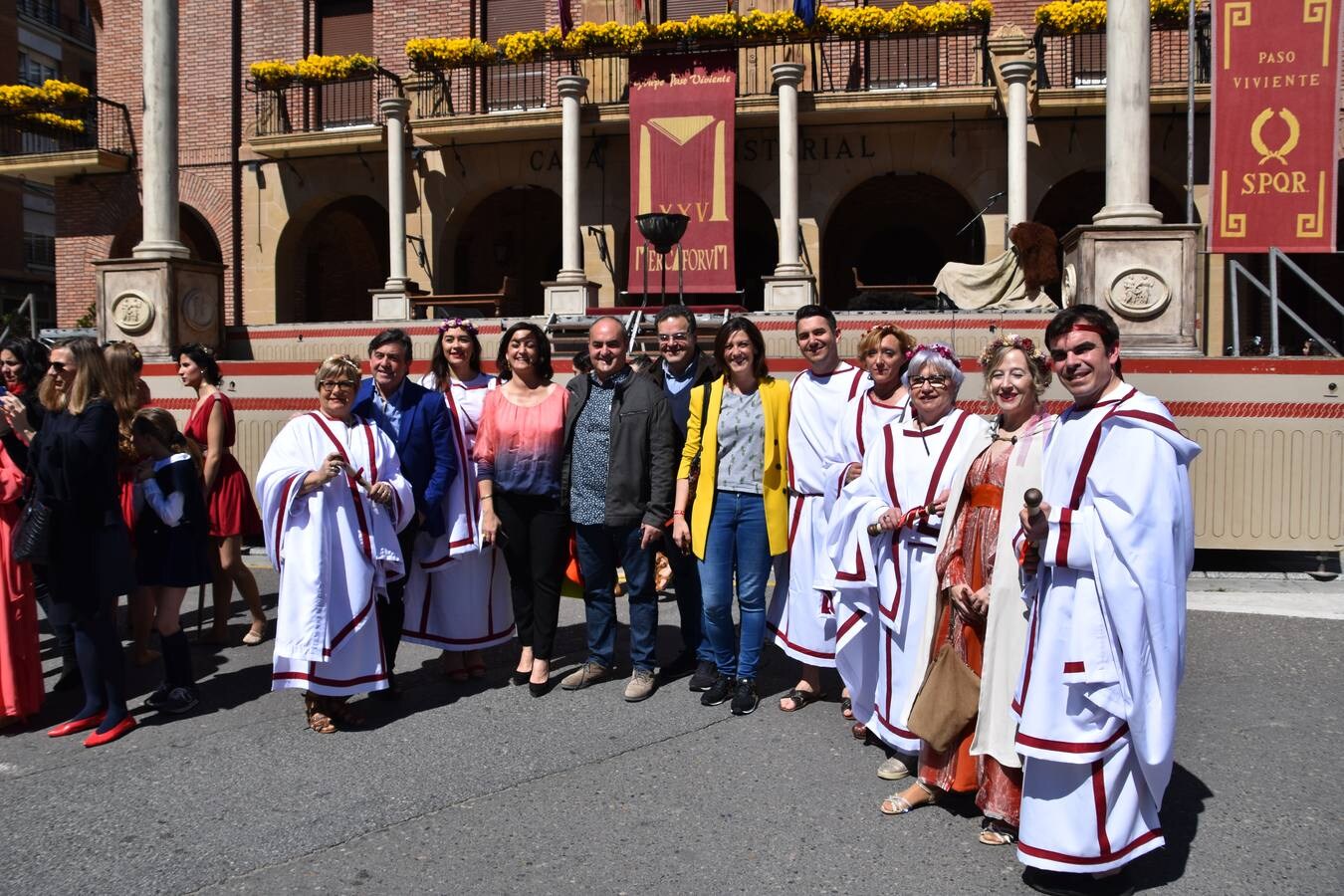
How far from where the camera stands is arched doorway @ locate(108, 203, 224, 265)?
2180cm

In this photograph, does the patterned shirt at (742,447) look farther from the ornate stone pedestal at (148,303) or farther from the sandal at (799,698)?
the ornate stone pedestal at (148,303)

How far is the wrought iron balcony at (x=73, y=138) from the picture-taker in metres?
21.0

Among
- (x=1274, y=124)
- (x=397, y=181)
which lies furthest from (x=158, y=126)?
(x=1274, y=124)

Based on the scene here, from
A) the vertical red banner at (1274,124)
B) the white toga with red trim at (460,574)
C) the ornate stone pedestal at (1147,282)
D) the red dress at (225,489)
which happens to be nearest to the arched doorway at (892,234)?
the vertical red banner at (1274,124)

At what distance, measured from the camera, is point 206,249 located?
2469 centimetres

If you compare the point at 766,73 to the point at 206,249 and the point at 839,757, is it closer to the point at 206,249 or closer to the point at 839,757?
the point at 206,249

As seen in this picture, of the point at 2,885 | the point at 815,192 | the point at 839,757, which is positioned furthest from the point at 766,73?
the point at 2,885

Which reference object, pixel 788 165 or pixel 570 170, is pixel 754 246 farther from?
pixel 570 170

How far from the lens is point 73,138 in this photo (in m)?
21.8

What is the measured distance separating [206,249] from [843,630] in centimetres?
2338

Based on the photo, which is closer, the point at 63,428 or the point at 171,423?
the point at 63,428

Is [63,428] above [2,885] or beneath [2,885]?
above

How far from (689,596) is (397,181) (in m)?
15.3

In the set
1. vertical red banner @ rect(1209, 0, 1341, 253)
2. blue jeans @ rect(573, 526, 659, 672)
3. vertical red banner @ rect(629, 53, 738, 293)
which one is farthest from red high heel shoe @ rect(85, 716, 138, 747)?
vertical red banner @ rect(629, 53, 738, 293)
